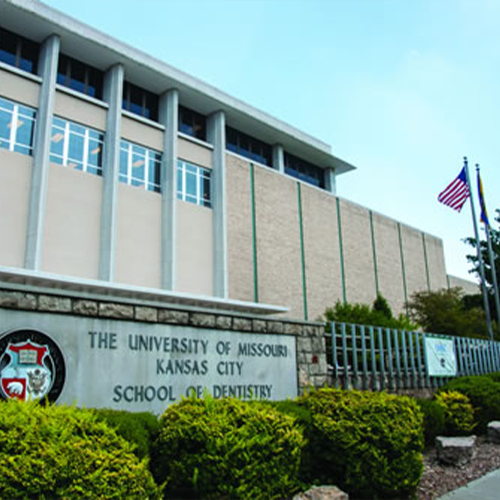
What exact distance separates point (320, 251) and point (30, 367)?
26300 millimetres

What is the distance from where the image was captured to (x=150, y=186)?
25734 millimetres

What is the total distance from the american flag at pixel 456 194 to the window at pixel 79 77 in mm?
17184

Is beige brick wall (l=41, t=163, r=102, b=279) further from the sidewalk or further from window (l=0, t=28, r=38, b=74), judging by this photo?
the sidewalk

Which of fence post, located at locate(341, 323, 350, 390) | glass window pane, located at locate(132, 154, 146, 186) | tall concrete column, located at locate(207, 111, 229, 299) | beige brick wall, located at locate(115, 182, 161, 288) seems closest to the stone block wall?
fence post, located at locate(341, 323, 350, 390)

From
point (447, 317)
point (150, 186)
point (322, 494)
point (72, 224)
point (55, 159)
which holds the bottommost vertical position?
point (322, 494)

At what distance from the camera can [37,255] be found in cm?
2012

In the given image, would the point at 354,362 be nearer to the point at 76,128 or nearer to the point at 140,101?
the point at 76,128

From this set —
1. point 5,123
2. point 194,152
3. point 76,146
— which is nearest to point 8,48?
point 5,123

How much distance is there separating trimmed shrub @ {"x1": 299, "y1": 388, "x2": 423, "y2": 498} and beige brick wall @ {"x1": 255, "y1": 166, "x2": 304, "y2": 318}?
20008mm

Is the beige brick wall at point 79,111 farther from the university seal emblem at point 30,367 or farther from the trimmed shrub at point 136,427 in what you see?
the trimmed shrub at point 136,427

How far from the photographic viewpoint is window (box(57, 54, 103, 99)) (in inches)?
984

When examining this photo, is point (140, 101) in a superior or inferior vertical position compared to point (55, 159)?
superior

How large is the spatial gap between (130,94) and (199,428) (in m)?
24.1

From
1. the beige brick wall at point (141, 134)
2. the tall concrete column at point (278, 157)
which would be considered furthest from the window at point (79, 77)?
the tall concrete column at point (278, 157)
